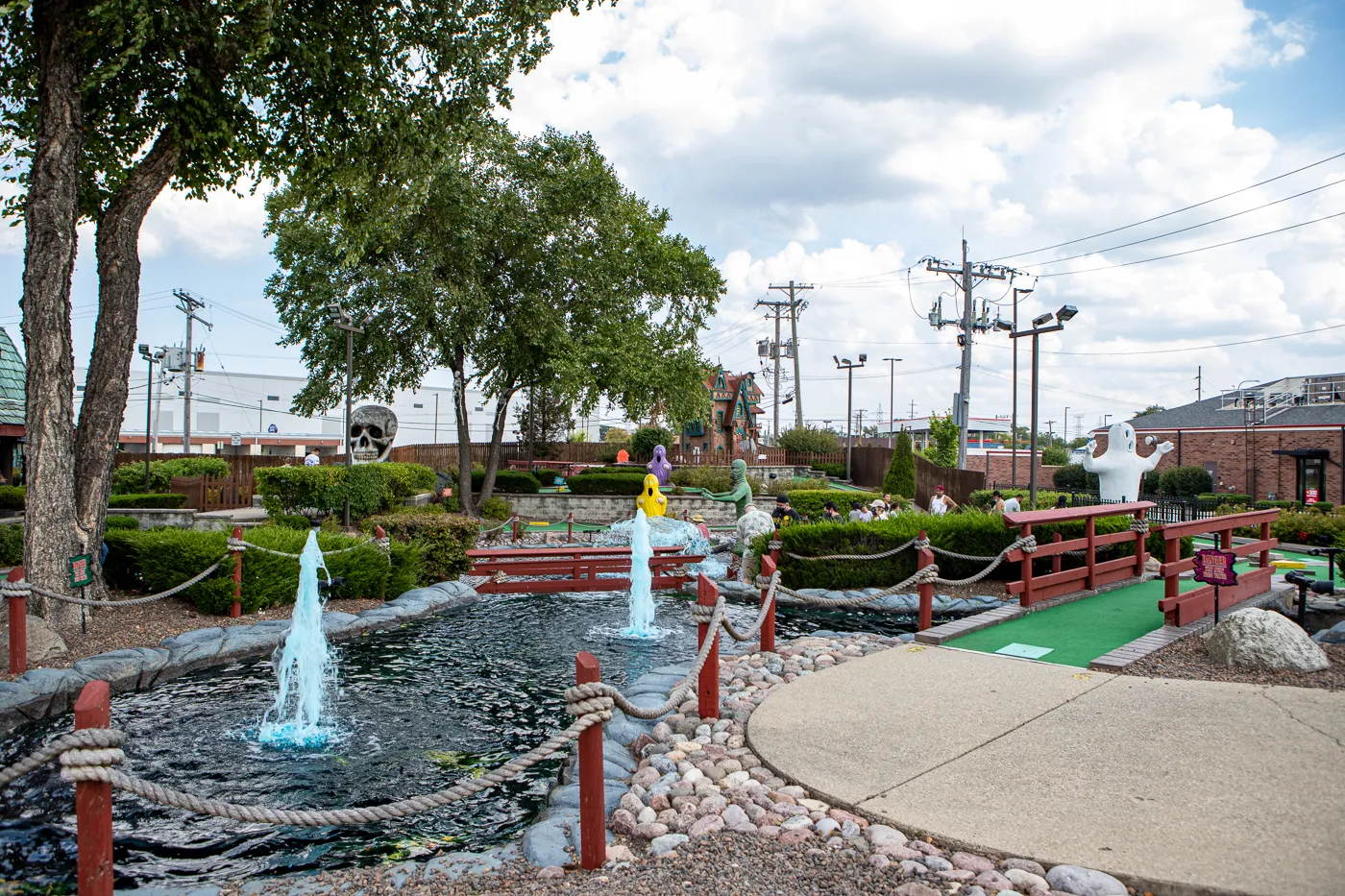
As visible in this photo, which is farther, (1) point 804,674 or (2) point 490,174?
(2) point 490,174

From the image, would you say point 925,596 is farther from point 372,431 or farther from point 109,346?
point 372,431

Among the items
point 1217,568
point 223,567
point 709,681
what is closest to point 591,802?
point 709,681

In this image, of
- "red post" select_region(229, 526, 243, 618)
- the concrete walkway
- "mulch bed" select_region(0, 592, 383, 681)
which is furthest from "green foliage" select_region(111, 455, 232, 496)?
the concrete walkway

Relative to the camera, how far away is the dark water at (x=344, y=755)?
15.6 feet

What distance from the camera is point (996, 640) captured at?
836 cm

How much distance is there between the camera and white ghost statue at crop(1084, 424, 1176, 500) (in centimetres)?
1994

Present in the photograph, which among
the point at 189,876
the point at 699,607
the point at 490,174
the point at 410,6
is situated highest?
the point at 490,174

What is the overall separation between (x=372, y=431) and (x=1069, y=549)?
22.8 meters

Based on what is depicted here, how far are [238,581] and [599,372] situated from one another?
15532 mm

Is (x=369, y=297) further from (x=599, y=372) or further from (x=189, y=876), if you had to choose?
(x=189, y=876)

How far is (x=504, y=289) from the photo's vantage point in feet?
83.0

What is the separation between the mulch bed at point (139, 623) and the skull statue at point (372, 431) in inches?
629

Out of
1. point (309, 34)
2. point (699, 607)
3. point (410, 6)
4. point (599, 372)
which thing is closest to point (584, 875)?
point (699, 607)

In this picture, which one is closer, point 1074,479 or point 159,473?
point 159,473
